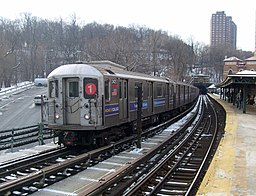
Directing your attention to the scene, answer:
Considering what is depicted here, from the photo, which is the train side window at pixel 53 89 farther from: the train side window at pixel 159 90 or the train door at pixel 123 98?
the train side window at pixel 159 90

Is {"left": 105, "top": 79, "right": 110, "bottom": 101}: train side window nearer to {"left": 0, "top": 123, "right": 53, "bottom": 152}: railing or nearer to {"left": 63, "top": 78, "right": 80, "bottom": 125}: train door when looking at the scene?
{"left": 63, "top": 78, "right": 80, "bottom": 125}: train door

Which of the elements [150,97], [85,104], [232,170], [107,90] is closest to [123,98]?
[107,90]

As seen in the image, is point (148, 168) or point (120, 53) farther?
point (120, 53)

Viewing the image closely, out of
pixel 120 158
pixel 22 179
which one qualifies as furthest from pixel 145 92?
pixel 22 179

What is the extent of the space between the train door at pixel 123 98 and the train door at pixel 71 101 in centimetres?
198

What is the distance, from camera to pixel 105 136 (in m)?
12.6

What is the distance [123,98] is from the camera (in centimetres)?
1366

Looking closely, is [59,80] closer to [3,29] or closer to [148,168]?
[148,168]

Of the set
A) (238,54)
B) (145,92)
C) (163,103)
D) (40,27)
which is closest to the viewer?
(145,92)

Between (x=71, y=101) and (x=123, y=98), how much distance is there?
2485 millimetres

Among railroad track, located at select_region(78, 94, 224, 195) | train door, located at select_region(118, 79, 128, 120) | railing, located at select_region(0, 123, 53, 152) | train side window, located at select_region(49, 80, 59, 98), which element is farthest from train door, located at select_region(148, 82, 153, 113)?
train side window, located at select_region(49, 80, 59, 98)

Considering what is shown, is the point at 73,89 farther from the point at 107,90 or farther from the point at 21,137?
the point at 21,137

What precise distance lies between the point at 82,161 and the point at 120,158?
173 cm

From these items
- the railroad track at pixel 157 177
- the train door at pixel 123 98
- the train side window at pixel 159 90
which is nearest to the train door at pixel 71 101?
the train door at pixel 123 98
